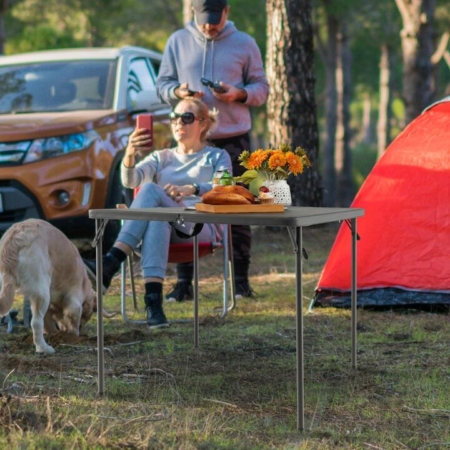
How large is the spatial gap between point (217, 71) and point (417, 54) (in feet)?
23.7

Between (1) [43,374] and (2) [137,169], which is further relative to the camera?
(2) [137,169]

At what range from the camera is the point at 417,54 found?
13.5 metres

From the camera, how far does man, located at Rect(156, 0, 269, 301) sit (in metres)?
6.81

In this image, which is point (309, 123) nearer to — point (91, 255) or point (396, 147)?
point (91, 255)

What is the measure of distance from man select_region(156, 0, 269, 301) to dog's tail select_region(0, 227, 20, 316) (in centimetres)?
216

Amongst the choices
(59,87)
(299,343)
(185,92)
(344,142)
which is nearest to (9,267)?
(299,343)

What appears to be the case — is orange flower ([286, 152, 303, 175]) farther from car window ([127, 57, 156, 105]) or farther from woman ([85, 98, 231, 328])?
car window ([127, 57, 156, 105])

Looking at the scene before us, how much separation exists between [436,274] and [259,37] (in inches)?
643

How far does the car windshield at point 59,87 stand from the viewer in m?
8.45

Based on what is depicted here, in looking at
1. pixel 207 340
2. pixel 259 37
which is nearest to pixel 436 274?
pixel 207 340

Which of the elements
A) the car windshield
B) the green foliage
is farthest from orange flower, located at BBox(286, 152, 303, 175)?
the green foliage

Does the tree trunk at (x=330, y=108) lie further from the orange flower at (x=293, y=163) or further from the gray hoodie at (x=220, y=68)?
the orange flower at (x=293, y=163)

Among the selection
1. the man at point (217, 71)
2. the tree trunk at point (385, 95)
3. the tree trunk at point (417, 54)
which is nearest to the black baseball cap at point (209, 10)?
the man at point (217, 71)

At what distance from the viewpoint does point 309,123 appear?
1077cm
